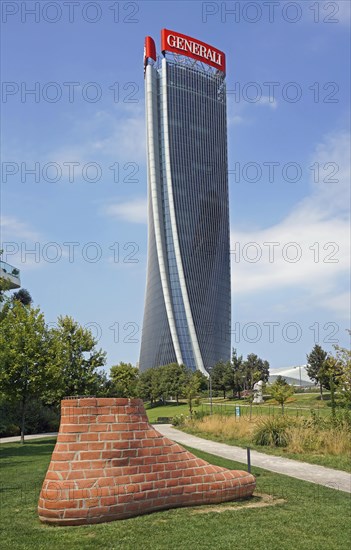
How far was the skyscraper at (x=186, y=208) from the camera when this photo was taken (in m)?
119

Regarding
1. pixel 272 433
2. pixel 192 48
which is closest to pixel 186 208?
pixel 192 48

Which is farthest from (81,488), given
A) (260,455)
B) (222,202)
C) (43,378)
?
(222,202)

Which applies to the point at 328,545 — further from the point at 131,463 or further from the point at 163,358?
the point at 163,358

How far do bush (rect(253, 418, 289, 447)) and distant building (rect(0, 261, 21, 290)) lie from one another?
2529cm

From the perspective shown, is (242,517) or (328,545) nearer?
(328,545)

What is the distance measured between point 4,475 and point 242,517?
7966 mm

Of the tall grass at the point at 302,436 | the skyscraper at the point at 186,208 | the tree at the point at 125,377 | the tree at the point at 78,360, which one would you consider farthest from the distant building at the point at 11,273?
the skyscraper at the point at 186,208

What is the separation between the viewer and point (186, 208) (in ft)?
411

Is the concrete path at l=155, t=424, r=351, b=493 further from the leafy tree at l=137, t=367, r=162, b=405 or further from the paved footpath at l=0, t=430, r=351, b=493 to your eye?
the leafy tree at l=137, t=367, r=162, b=405

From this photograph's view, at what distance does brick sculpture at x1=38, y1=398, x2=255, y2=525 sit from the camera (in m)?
7.32

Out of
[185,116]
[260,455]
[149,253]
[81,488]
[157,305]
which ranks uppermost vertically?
[185,116]

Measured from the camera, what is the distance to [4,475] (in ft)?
44.7

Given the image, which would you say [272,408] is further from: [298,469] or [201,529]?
[201,529]

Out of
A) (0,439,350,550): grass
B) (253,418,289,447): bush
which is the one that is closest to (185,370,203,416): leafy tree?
(253,418,289,447): bush
